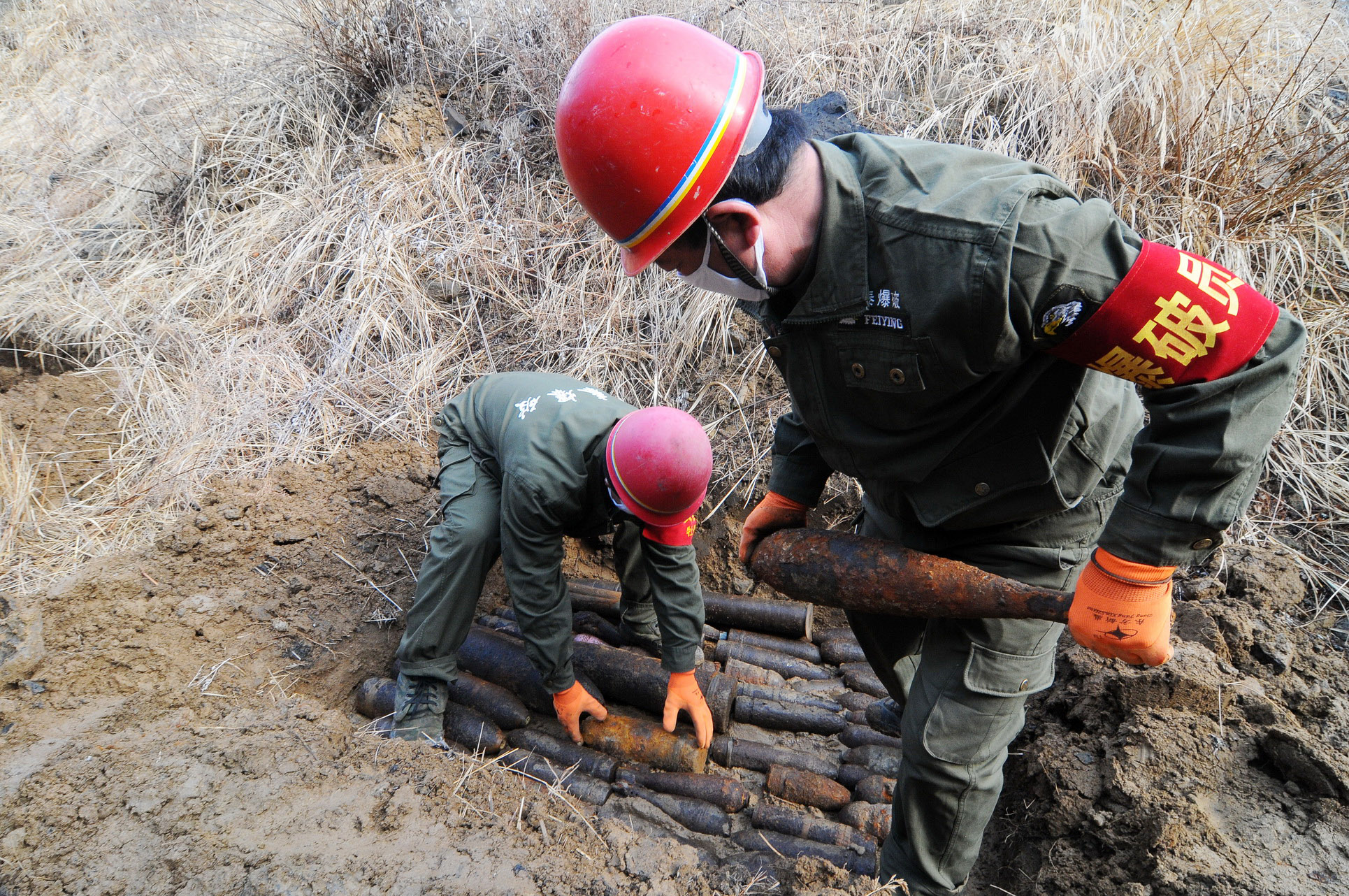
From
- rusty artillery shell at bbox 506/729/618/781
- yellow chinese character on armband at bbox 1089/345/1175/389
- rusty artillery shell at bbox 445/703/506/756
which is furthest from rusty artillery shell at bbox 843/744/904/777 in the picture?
yellow chinese character on armband at bbox 1089/345/1175/389

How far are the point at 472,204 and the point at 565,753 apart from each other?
4.39 m

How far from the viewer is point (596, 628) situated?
3.93m

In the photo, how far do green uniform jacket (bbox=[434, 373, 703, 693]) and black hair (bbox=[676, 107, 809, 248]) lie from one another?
1.69m

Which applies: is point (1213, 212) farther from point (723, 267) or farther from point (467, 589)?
point (467, 589)

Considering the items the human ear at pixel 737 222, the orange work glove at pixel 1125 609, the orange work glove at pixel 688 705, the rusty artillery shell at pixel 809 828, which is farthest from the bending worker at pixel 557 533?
the orange work glove at pixel 1125 609

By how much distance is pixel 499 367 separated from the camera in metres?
5.19

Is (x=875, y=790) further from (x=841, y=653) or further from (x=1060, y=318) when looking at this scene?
(x=1060, y=318)

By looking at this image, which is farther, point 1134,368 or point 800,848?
point 800,848

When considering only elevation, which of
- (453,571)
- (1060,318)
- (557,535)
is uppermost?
(1060,318)

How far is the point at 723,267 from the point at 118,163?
25.2 ft

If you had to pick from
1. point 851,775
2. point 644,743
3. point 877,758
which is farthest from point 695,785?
point 877,758

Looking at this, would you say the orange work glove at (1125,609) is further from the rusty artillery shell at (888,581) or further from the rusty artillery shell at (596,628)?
the rusty artillery shell at (596,628)

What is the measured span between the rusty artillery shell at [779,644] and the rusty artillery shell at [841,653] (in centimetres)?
4

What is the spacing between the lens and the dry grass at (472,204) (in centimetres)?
402
